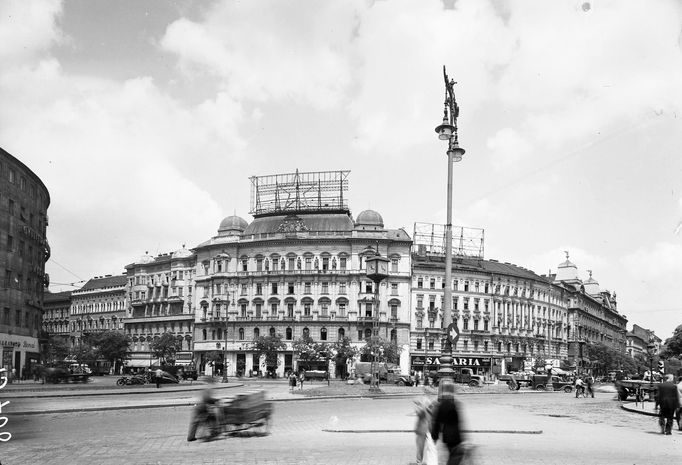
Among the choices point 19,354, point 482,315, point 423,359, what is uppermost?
point 482,315

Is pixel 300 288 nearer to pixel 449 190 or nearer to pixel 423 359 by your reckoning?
pixel 423 359

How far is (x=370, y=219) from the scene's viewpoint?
9381cm

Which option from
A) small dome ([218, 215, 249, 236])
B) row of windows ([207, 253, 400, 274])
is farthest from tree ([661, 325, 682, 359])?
small dome ([218, 215, 249, 236])

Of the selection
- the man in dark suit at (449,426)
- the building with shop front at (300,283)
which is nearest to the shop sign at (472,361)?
the building with shop front at (300,283)

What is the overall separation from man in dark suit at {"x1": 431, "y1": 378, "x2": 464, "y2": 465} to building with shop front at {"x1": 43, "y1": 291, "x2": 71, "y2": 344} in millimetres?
131410

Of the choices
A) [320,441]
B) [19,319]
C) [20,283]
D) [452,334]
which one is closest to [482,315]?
[19,319]

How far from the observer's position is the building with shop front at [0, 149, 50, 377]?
52.4m

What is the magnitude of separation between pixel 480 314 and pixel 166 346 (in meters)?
44.0

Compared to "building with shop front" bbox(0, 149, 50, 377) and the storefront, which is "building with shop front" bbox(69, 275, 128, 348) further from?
"building with shop front" bbox(0, 149, 50, 377)

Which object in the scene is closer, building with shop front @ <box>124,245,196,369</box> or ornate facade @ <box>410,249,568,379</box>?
ornate facade @ <box>410,249,568,379</box>

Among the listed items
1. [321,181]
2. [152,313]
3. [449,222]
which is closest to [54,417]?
[449,222]

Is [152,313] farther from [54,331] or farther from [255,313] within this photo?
[54,331]

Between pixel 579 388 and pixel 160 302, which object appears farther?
pixel 160 302

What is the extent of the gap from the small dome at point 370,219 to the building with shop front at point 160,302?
1108 inches
